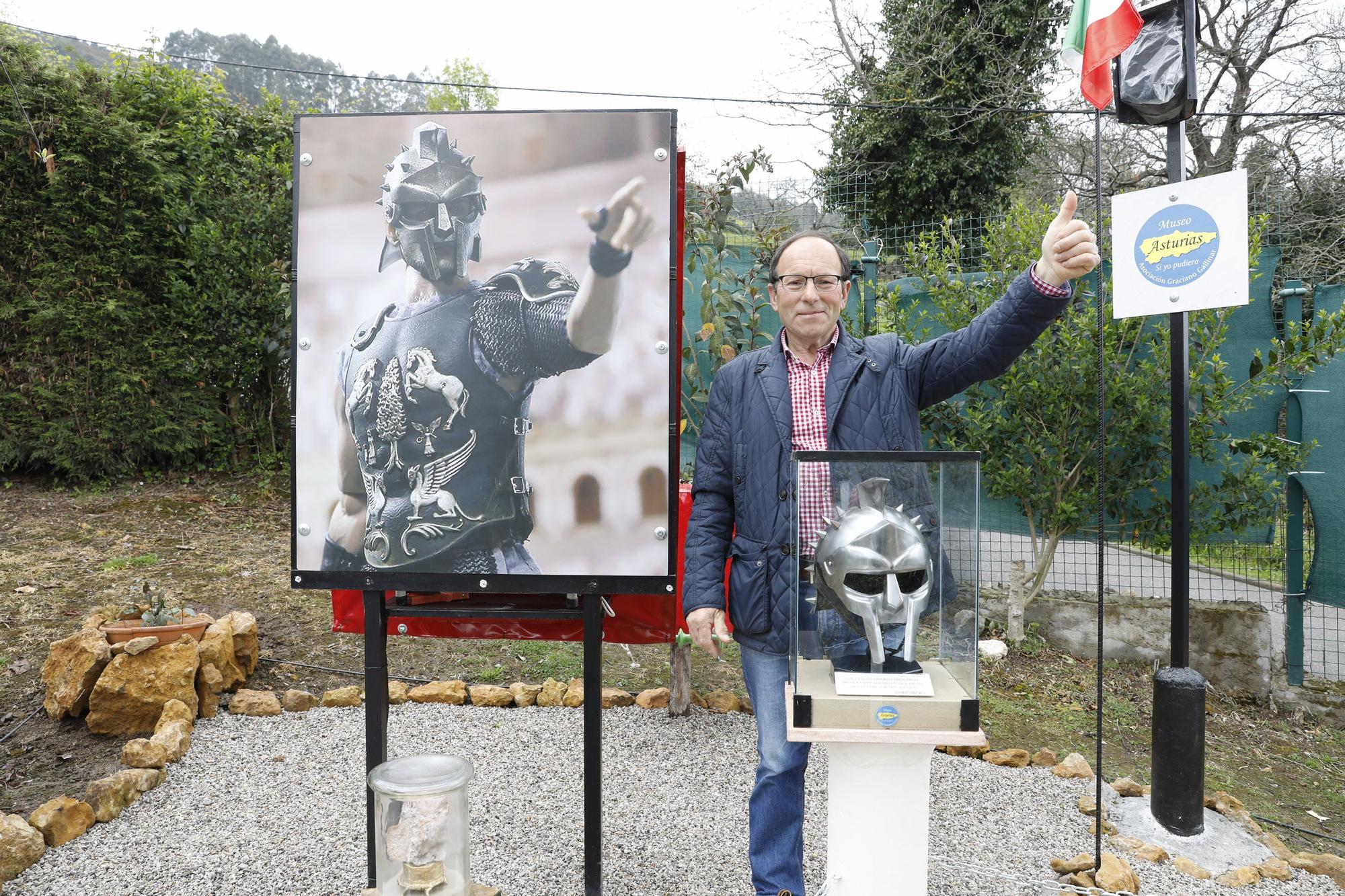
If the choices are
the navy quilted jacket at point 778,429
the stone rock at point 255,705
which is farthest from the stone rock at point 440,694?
the navy quilted jacket at point 778,429

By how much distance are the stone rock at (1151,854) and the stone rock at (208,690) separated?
3459 millimetres

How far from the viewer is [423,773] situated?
1.80m

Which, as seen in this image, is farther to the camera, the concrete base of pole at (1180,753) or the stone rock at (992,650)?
the stone rock at (992,650)

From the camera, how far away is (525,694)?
3.74 meters

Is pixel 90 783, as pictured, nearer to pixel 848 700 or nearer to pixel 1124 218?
pixel 848 700

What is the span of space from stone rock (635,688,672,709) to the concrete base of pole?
1864mm

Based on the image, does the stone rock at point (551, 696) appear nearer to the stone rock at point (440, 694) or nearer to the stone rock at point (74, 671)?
the stone rock at point (440, 694)

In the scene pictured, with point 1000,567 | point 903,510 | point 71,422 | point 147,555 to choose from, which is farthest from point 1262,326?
point 71,422

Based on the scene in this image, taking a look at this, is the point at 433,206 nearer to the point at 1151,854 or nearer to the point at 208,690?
the point at 208,690

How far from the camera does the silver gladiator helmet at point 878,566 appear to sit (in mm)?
1640

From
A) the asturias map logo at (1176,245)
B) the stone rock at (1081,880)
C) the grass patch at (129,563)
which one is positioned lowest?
the stone rock at (1081,880)

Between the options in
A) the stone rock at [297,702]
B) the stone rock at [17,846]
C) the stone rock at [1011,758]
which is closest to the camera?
the stone rock at [17,846]

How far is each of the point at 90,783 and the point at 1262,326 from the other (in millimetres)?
5497

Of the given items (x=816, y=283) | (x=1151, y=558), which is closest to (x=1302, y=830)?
(x=1151, y=558)
